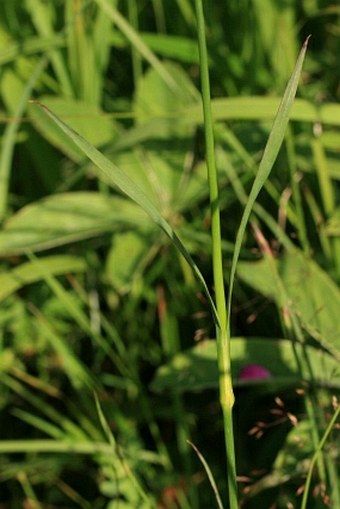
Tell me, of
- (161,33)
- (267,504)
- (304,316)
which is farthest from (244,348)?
(161,33)

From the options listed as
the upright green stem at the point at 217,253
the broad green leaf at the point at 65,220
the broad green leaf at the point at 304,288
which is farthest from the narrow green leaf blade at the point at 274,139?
the broad green leaf at the point at 65,220

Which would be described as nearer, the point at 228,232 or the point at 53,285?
the point at 53,285

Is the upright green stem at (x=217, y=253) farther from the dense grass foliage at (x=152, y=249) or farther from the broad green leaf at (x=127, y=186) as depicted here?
the dense grass foliage at (x=152, y=249)

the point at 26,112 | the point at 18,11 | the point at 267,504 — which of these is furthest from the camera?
the point at 18,11

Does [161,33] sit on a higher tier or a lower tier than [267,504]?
higher

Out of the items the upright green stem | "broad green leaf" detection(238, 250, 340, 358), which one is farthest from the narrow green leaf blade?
"broad green leaf" detection(238, 250, 340, 358)

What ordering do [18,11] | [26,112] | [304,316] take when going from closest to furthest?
[304,316] < [26,112] < [18,11]

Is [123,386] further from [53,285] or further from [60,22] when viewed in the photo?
[60,22]

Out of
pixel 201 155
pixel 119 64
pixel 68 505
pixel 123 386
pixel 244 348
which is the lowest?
pixel 68 505
